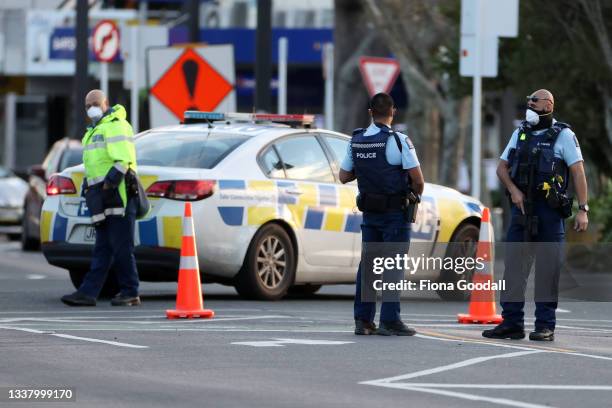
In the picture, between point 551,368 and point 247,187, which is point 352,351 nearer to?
point 551,368

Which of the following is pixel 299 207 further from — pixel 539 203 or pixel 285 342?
pixel 285 342

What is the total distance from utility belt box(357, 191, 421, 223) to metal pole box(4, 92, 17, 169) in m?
36.6

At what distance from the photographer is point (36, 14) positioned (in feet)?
154

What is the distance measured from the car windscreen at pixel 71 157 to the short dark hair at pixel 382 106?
39.6 ft

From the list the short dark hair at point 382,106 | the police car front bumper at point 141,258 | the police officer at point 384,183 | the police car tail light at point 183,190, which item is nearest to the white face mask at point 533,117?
the police officer at point 384,183

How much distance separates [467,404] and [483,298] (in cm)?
485

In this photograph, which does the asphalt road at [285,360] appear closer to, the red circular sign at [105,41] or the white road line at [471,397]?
the white road line at [471,397]

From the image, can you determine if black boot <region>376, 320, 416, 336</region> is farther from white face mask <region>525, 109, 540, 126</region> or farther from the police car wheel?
the police car wheel

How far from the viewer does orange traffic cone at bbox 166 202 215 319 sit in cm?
1352

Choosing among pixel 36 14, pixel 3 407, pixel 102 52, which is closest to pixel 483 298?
pixel 3 407

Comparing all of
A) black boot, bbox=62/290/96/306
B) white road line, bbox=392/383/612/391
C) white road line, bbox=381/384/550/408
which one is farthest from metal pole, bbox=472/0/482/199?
white road line, bbox=381/384/550/408

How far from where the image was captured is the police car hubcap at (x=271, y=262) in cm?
1545

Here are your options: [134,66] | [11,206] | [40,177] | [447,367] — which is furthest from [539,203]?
[11,206]

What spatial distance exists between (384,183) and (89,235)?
13.1 ft
